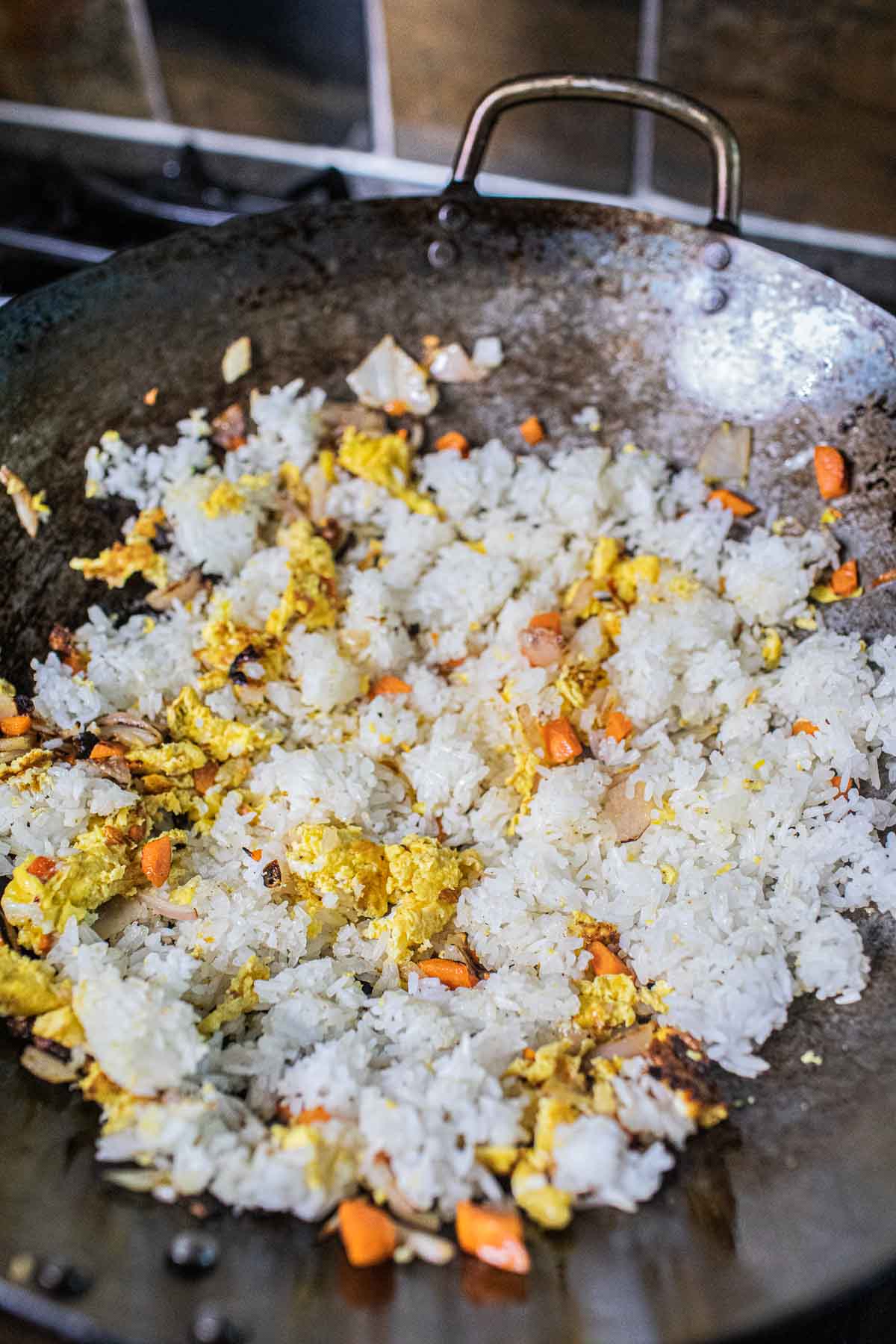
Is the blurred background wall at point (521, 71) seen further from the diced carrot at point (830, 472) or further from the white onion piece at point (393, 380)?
the white onion piece at point (393, 380)

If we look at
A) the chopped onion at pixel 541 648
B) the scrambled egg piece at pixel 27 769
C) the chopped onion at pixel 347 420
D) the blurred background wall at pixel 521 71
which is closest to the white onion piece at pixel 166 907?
the scrambled egg piece at pixel 27 769

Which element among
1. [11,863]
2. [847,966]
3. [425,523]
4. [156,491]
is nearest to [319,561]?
[425,523]

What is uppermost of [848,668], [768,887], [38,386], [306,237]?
[306,237]

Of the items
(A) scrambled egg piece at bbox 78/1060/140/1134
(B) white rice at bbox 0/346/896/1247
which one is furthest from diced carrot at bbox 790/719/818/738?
(A) scrambled egg piece at bbox 78/1060/140/1134

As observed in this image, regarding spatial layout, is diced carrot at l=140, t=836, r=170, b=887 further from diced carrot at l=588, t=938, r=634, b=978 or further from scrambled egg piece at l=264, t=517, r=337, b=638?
diced carrot at l=588, t=938, r=634, b=978

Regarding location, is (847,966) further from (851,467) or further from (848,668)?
(851,467)

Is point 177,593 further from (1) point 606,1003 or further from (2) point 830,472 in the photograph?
(2) point 830,472
